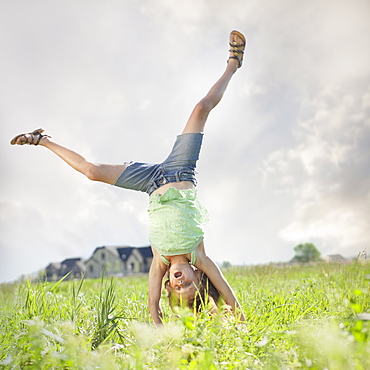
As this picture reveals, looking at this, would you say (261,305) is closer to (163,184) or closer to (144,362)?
(163,184)

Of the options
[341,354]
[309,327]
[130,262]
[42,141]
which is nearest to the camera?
[341,354]

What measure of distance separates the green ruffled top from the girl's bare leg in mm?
390

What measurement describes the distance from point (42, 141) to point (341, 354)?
10.4ft

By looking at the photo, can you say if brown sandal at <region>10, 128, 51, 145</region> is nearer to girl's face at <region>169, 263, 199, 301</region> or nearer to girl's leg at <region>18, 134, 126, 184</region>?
girl's leg at <region>18, 134, 126, 184</region>

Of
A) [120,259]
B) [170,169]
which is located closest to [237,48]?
[170,169]

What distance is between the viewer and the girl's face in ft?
12.1

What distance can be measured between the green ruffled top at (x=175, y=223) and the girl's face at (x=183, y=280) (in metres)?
0.13

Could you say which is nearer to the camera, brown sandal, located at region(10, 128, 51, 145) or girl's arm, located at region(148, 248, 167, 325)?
girl's arm, located at region(148, 248, 167, 325)

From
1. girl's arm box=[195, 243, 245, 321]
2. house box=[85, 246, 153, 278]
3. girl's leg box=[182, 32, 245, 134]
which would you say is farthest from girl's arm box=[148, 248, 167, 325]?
house box=[85, 246, 153, 278]

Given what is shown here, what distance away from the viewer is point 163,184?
390 centimetres

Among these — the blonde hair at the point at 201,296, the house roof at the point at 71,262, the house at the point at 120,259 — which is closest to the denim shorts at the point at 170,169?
the blonde hair at the point at 201,296

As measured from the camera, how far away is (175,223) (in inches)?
148

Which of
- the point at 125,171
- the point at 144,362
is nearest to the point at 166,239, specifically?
the point at 125,171

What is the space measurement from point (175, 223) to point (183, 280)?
1.52ft
